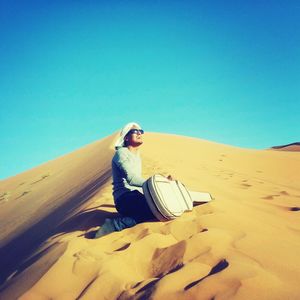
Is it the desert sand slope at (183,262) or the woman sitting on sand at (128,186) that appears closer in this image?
the desert sand slope at (183,262)

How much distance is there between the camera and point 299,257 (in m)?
2.62

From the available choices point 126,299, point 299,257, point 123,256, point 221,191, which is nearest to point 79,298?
point 126,299

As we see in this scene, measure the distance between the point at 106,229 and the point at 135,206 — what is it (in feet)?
1.60

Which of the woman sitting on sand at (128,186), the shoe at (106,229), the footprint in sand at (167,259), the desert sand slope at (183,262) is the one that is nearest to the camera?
the desert sand slope at (183,262)

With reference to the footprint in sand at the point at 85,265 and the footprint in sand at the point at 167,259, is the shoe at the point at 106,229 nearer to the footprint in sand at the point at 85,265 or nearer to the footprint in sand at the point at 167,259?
the footprint in sand at the point at 85,265

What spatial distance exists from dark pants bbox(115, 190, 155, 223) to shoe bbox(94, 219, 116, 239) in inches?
13.8

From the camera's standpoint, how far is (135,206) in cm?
408

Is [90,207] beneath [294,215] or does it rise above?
above

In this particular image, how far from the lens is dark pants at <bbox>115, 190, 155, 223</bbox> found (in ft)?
13.1

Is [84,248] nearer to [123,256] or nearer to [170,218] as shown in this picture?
[123,256]

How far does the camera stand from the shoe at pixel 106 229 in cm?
369

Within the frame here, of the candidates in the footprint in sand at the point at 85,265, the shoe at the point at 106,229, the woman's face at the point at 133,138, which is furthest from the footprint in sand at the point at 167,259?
the woman's face at the point at 133,138

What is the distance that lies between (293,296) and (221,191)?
436 centimetres

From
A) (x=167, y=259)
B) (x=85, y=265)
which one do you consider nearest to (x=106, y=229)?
(x=85, y=265)
